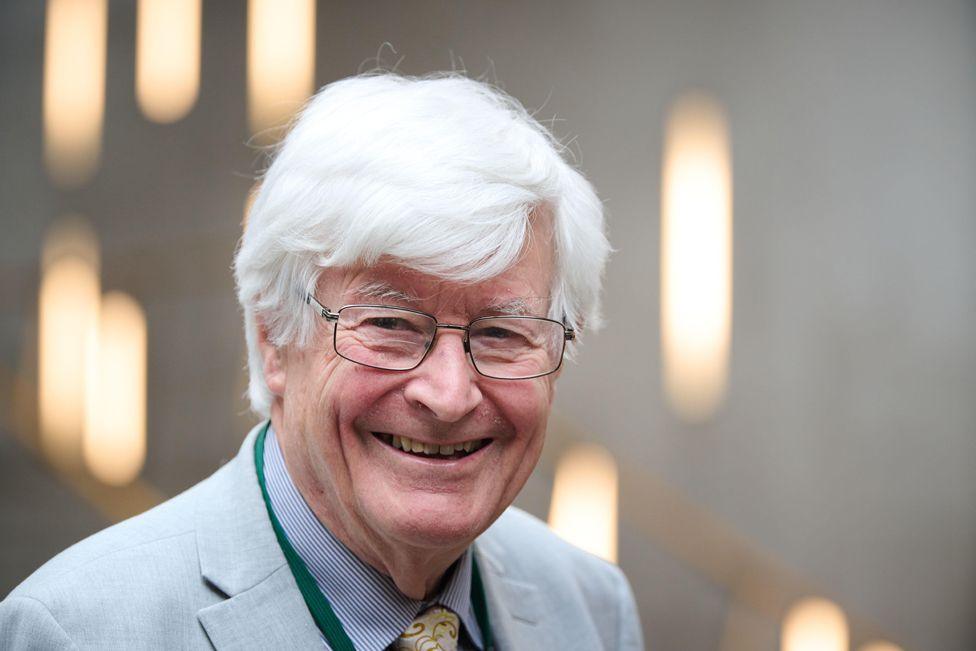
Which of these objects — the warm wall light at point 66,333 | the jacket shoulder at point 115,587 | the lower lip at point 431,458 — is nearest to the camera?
the jacket shoulder at point 115,587

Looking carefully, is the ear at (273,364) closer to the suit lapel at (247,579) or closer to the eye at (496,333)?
the suit lapel at (247,579)

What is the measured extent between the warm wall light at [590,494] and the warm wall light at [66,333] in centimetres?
179

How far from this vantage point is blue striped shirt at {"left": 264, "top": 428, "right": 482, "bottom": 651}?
4.10ft

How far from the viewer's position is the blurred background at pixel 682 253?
3.49 meters

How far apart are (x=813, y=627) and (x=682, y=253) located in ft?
4.86

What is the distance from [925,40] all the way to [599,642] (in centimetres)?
292

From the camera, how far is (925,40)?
3.53 meters

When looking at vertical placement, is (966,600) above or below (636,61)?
below

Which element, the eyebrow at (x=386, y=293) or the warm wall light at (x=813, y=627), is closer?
the eyebrow at (x=386, y=293)

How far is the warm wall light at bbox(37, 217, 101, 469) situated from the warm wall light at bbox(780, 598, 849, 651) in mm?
2707

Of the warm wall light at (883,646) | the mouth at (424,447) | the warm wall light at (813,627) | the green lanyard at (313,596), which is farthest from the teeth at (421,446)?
the warm wall light at (883,646)

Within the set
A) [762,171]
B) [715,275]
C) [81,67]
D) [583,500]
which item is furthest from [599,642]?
[81,67]

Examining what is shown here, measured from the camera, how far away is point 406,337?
118 cm

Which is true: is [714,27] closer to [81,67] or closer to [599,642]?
[81,67]
